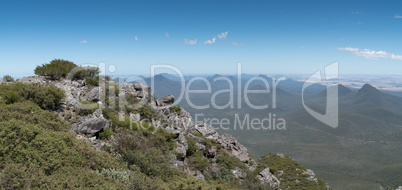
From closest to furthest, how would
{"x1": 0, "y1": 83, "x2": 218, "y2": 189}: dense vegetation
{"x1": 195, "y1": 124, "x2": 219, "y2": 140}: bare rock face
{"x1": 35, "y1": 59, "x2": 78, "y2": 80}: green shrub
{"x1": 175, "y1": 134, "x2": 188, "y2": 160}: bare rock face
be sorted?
{"x1": 0, "y1": 83, "x2": 218, "y2": 189}: dense vegetation → {"x1": 175, "y1": 134, "x2": 188, "y2": 160}: bare rock face → {"x1": 35, "y1": 59, "x2": 78, "y2": 80}: green shrub → {"x1": 195, "y1": 124, "x2": 219, "y2": 140}: bare rock face

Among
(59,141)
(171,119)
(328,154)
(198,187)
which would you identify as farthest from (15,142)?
(328,154)

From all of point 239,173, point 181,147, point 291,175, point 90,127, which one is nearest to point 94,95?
point 90,127

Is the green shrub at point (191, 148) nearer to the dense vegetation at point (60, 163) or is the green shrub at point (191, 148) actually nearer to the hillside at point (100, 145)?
the hillside at point (100, 145)

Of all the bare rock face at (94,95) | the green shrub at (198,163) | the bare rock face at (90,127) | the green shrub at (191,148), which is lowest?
the green shrub at (198,163)

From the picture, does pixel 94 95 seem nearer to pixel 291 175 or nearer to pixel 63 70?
pixel 63 70

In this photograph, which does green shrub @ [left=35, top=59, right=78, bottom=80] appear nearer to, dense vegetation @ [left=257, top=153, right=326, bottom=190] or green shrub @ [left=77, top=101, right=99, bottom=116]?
green shrub @ [left=77, top=101, right=99, bottom=116]

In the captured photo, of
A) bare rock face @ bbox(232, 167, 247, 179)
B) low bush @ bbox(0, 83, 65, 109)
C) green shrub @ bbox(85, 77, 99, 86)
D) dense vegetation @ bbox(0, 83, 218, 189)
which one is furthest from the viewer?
green shrub @ bbox(85, 77, 99, 86)

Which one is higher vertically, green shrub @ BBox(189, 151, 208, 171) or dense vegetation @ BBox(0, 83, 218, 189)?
dense vegetation @ BBox(0, 83, 218, 189)

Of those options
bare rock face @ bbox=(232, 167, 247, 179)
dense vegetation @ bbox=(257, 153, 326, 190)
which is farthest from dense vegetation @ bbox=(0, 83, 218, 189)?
dense vegetation @ bbox=(257, 153, 326, 190)

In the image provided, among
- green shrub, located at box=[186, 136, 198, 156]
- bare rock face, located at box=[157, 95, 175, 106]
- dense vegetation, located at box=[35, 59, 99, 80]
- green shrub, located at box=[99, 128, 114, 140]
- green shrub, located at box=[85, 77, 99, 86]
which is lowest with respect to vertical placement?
green shrub, located at box=[186, 136, 198, 156]

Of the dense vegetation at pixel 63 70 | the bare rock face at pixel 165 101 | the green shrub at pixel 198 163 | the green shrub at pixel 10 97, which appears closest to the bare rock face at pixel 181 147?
the green shrub at pixel 198 163

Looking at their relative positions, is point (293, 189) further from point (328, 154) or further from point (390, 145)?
point (390, 145)

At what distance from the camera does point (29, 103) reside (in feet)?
51.1

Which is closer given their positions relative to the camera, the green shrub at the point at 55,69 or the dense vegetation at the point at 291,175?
the green shrub at the point at 55,69
